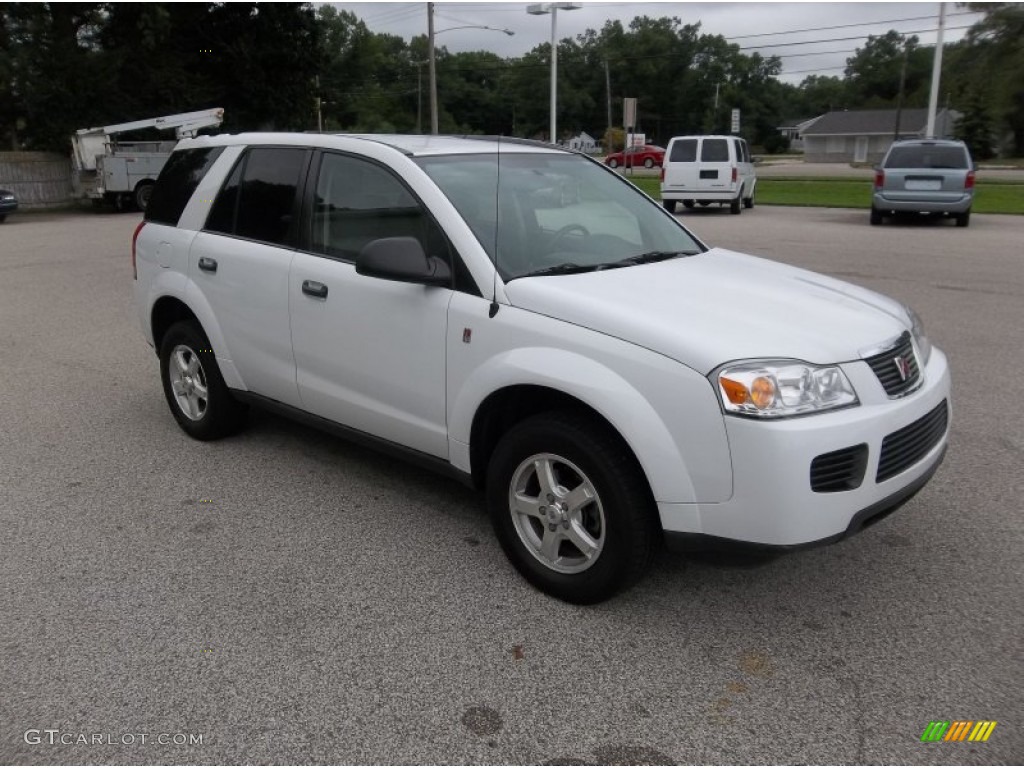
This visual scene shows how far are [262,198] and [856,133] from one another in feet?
304

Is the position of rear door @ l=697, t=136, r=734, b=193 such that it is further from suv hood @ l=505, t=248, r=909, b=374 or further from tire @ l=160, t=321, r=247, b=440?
suv hood @ l=505, t=248, r=909, b=374

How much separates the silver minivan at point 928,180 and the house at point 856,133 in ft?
240

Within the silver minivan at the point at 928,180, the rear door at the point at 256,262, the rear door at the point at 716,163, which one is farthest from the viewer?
the rear door at the point at 716,163

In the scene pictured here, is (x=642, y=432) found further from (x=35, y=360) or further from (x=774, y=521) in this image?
(x=35, y=360)

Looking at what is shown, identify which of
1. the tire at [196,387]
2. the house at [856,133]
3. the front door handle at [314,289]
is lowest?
the tire at [196,387]

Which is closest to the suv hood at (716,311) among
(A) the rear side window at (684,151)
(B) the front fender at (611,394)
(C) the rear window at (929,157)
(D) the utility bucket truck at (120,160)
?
(B) the front fender at (611,394)

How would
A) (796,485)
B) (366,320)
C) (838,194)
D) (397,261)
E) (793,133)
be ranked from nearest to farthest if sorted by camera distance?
(796,485) → (397,261) → (366,320) → (838,194) → (793,133)

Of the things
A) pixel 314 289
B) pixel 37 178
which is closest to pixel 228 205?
pixel 314 289

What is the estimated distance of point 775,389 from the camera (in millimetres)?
2930

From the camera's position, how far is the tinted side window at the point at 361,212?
3918 millimetres

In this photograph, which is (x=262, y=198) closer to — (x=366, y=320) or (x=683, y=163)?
(x=366, y=320)

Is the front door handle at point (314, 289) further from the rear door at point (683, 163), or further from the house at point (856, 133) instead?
the house at point (856, 133)

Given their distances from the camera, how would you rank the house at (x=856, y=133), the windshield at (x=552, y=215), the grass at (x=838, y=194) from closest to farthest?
1. the windshield at (x=552, y=215)
2. the grass at (x=838, y=194)
3. the house at (x=856, y=133)

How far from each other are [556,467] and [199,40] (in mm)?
35686
